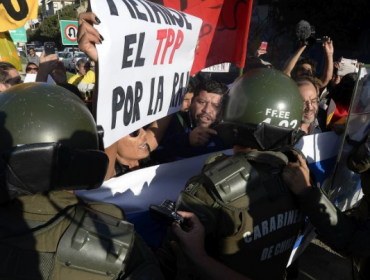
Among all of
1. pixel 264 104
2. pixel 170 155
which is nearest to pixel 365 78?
pixel 264 104

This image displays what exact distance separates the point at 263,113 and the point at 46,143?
105cm

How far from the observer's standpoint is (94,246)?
1017 mm

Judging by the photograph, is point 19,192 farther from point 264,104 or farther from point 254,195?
point 264,104

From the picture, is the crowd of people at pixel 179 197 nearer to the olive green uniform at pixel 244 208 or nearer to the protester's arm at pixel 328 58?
the olive green uniform at pixel 244 208

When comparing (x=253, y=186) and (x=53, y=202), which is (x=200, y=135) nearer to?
(x=253, y=186)

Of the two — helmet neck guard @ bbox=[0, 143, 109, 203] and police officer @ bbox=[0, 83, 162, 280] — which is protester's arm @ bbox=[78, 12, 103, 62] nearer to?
police officer @ bbox=[0, 83, 162, 280]

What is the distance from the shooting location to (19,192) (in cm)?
96

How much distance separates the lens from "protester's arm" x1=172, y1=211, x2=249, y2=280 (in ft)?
4.59

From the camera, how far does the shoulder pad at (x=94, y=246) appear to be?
99cm

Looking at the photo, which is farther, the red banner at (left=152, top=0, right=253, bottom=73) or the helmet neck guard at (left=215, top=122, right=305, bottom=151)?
the red banner at (left=152, top=0, right=253, bottom=73)

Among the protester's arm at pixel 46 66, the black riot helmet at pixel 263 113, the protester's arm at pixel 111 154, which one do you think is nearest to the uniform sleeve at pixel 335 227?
the black riot helmet at pixel 263 113

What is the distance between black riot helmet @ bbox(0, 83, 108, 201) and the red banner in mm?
2081

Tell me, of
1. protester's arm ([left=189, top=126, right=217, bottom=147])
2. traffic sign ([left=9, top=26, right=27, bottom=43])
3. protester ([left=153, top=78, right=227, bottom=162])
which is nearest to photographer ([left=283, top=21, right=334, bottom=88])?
protester ([left=153, top=78, right=227, bottom=162])

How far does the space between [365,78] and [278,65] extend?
18.1 m
